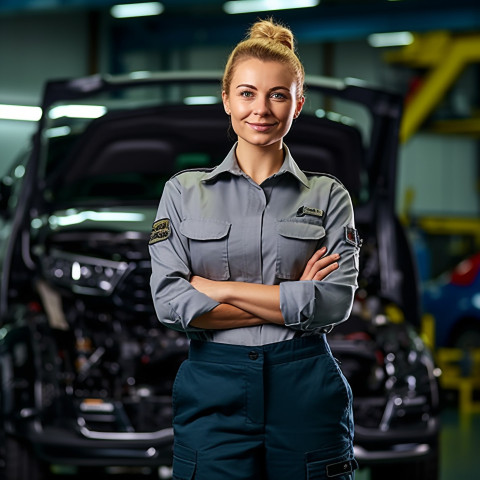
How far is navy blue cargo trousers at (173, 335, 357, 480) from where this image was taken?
71.4 inches

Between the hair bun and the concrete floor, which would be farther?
the concrete floor

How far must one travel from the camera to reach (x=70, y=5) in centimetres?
1006

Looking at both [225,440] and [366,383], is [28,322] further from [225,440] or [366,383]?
[225,440]

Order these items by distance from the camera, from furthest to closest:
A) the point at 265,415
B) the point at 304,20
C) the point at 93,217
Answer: the point at 304,20
the point at 93,217
the point at 265,415

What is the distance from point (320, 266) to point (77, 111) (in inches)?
97.1

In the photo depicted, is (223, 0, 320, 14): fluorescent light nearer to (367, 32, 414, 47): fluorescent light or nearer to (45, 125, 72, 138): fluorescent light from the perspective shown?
(367, 32, 414, 47): fluorescent light

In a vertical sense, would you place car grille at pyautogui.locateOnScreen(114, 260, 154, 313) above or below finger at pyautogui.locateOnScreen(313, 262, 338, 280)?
below

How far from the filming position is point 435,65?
15414 mm

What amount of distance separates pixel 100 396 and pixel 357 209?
1295mm

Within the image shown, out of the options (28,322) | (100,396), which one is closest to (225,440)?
(100,396)

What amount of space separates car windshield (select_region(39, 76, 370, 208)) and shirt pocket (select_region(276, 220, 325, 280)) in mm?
2181

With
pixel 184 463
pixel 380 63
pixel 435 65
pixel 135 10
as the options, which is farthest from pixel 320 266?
pixel 380 63

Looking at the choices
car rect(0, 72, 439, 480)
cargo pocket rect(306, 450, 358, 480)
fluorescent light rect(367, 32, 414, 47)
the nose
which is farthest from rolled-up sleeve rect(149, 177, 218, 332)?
fluorescent light rect(367, 32, 414, 47)

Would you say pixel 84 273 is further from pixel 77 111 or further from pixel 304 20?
pixel 304 20
